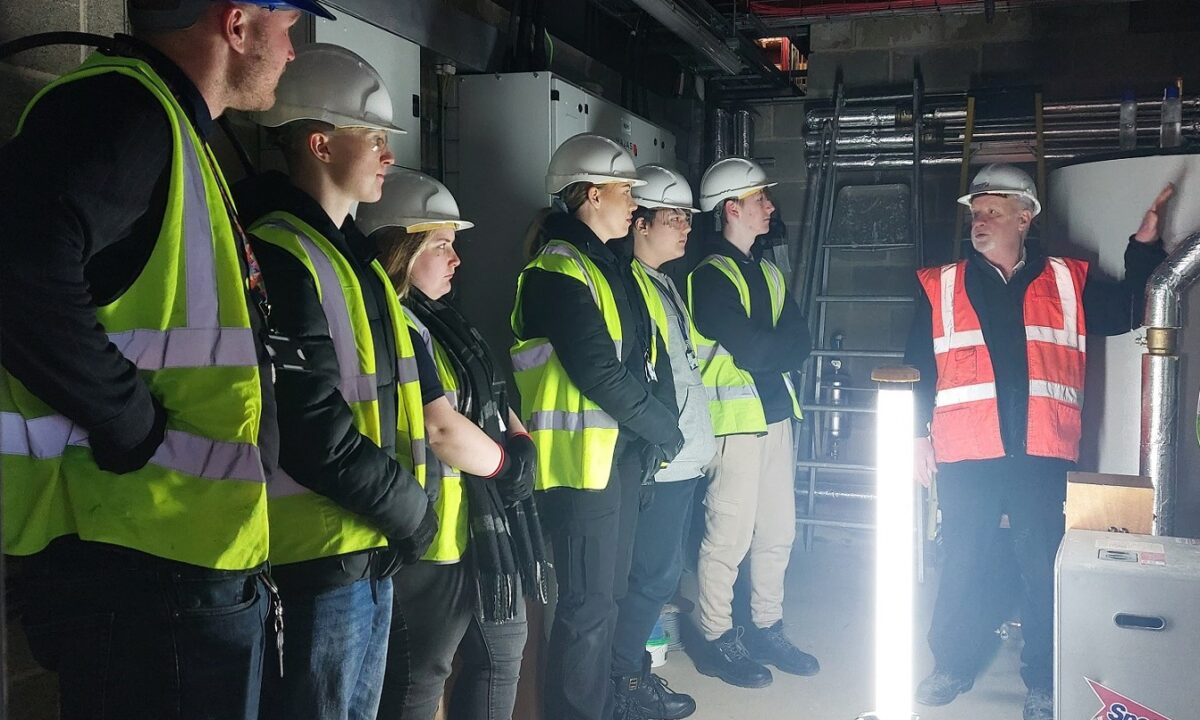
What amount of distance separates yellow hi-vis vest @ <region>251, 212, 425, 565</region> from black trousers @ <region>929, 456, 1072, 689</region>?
85.3 inches

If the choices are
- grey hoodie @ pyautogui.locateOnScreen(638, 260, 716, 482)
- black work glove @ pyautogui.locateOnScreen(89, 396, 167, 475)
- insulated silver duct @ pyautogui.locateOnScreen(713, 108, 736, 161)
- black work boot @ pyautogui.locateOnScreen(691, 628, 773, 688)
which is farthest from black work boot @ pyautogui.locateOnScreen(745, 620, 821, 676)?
black work glove @ pyautogui.locateOnScreen(89, 396, 167, 475)

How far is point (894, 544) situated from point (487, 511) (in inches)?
31.7

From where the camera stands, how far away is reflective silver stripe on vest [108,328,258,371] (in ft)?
4.04

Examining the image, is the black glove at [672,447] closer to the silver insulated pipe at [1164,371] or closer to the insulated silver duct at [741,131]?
the silver insulated pipe at [1164,371]

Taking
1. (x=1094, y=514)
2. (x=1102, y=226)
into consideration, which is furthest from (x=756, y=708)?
(x=1102, y=226)

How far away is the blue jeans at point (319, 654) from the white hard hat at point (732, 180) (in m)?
2.28

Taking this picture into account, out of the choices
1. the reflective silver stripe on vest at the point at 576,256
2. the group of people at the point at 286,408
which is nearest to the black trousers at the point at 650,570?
the group of people at the point at 286,408

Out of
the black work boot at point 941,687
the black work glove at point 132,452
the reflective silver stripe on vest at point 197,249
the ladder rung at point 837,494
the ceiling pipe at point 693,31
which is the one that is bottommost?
the black work boot at point 941,687

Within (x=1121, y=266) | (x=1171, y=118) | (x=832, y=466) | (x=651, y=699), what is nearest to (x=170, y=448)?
(x=651, y=699)

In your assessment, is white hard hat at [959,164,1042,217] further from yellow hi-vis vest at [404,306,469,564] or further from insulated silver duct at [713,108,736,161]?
yellow hi-vis vest at [404,306,469,564]

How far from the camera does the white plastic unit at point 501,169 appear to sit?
3170 mm

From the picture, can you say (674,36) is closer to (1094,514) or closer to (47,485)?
(1094,514)

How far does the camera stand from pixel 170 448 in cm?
126

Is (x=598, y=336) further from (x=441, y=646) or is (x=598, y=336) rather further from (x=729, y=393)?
(x=729, y=393)
